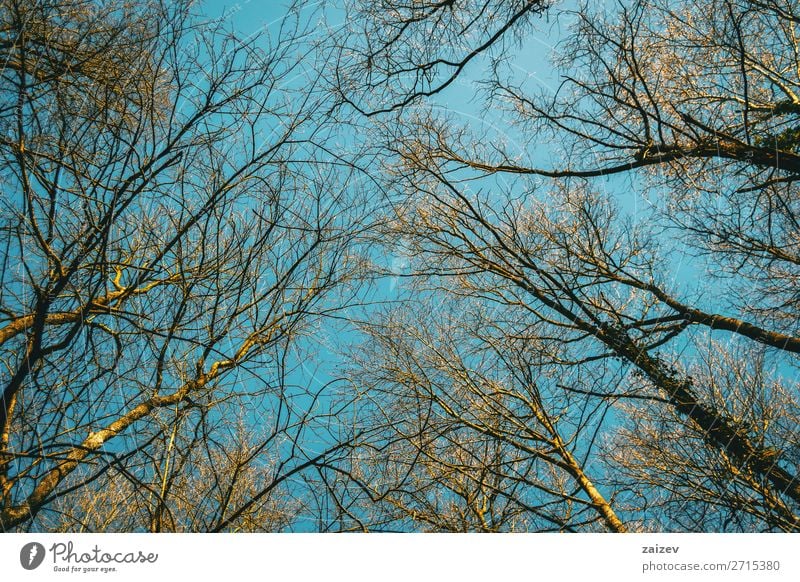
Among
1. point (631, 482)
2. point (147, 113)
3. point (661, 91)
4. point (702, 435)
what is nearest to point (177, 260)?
point (147, 113)

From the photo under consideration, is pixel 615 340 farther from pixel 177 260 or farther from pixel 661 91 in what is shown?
pixel 177 260

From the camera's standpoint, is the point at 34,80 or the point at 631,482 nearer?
the point at 34,80

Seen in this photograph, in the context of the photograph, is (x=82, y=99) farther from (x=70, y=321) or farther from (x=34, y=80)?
(x=70, y=321)

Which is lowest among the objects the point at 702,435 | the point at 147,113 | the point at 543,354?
the point at 702,435

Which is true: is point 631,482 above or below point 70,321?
below

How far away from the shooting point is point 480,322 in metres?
2.60

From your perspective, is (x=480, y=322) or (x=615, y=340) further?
(x=480, y=322)

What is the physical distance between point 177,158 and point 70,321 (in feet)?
2.13

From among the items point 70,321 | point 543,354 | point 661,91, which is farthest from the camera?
point 661,91

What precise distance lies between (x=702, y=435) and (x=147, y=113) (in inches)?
92.2

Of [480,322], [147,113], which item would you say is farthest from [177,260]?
[480,322]

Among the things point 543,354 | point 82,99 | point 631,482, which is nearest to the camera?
point 82,99
